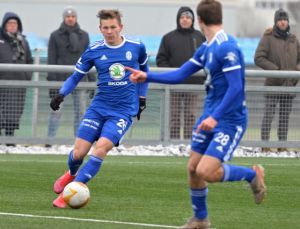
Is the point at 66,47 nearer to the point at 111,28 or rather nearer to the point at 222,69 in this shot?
the point at 111,28

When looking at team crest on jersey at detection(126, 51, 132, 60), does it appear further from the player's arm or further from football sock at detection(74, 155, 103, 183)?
football sock at detection(74, 155, 103, 183)

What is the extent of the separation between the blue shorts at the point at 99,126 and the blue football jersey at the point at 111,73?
9 cm

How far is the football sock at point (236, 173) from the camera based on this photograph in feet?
35.9

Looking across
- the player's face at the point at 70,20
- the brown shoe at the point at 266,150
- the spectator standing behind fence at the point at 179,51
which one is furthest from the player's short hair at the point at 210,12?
the player's face at the point at 70,20

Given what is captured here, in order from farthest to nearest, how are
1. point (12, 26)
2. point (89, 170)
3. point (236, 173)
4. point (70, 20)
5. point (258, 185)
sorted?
point (70, 20) → point (12, 26) → point (89, 170) → point (258, 185) → point (236, 173)

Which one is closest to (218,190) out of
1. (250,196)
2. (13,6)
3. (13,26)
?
(250,196)

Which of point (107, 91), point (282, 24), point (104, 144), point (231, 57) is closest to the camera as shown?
point (231, 57)

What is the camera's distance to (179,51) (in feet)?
62.3

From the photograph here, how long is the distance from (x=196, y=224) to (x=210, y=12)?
1.91m

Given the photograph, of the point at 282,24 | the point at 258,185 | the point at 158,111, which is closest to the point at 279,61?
the point at 282,24

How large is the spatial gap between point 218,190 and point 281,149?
471 centimetres

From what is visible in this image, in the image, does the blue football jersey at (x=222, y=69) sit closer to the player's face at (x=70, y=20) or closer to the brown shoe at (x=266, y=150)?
the brown shoe at (x=266, y=150)

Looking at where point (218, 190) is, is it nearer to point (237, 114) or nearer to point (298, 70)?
point (237, 114)

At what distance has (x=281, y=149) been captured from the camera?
1875 centimetres
